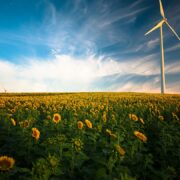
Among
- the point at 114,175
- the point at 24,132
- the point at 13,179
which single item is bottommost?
the point at 13,179

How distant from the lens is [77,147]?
5102 mm

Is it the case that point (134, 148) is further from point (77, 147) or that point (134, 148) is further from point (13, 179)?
point (13, 179)

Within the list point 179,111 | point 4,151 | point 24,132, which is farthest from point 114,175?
point 179,111

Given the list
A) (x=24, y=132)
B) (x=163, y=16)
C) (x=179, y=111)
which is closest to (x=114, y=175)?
(x=24, y=132)

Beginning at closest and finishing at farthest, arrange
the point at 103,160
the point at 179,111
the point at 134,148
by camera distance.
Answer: the point at 103,160 < the point at 134,148 < the point at 179,111

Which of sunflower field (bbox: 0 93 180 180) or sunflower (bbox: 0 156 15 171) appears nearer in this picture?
sunflower (bbox: 0 156 15 171)

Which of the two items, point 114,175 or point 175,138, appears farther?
point 175,138

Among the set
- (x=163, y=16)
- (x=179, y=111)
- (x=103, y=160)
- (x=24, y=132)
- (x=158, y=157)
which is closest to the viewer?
(x=103, y=160)

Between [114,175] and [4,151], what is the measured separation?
130 inches

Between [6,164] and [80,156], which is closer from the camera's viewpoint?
[6,164]

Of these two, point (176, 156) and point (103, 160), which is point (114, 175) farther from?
point (176, 156)

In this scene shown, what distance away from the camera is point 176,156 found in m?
6.57

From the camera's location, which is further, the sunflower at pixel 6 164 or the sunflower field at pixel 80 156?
the sunflower field at pixel 80 156

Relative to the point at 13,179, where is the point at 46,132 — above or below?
above
